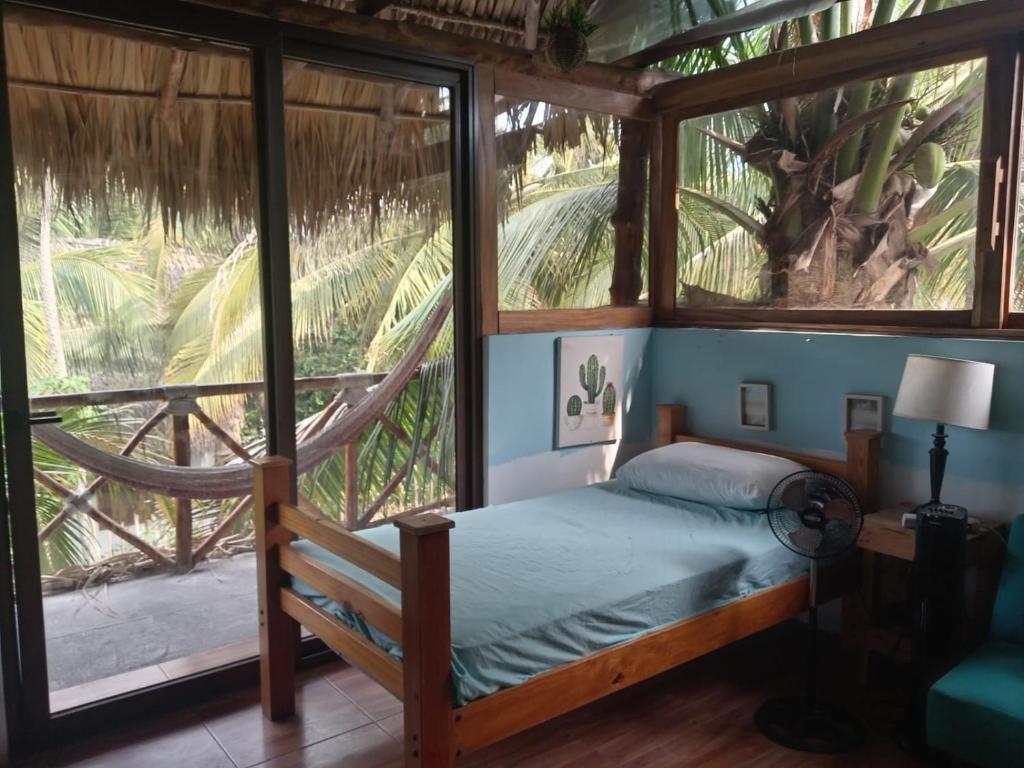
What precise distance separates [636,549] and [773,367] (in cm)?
121

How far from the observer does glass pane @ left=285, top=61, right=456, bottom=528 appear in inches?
118

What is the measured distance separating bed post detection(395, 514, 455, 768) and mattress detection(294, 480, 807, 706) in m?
0.06

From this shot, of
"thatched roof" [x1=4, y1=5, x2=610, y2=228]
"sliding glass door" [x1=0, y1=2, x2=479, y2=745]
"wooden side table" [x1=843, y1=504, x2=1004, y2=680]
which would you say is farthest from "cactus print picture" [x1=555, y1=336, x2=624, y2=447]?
"wooden side table" [x1=843, y1=504, x2=1004, y2=680]

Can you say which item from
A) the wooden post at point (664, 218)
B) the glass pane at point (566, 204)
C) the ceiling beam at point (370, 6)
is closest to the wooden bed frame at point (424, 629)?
the wooden post at point (664, 218)

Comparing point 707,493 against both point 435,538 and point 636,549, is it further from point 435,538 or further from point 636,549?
point 435,538

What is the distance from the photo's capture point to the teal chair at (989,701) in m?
2.08

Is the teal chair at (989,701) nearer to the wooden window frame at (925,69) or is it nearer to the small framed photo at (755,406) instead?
the wooden window frame at (925,69)

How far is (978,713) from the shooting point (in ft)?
7.00

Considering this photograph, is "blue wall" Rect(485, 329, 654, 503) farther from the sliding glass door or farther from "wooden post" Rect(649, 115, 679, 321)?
"wooden post" Rect(649, 115, 679, 321)

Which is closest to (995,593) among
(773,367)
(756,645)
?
(756,645)

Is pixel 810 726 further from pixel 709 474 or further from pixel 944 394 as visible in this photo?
pixel 944 394

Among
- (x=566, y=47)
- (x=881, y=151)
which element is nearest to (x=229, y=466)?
(x=566, y=47)

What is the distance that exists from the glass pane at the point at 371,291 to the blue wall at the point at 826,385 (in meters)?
1.14

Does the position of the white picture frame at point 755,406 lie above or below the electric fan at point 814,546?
above
